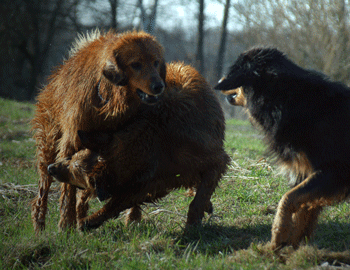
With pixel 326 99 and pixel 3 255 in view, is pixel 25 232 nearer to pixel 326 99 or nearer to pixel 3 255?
pixel 3 255

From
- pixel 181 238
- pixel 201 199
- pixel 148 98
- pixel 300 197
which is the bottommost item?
pixel 181 238

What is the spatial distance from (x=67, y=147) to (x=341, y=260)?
2.62 metres

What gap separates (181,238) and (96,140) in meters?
1.22

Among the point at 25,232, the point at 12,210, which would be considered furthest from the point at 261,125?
the point at 12,210

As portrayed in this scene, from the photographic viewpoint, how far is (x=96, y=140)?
327cm

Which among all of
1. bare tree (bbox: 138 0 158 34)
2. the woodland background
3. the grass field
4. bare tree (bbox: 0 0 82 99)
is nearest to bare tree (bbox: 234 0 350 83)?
the woodland background

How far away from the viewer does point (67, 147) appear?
3549 millimetres

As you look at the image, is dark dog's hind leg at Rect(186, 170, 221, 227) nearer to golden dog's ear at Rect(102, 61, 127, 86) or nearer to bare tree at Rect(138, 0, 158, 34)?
golden dog's ear at Rect(102, 61, 127, 86)

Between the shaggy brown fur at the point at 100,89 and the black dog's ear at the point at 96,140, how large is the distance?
0.11 m

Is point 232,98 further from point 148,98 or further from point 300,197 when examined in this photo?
point 300,197

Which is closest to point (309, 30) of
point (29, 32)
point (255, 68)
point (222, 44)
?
point (222, 44)

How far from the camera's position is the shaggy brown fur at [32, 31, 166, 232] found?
3.08 meters

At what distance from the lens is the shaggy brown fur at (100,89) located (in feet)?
10.1

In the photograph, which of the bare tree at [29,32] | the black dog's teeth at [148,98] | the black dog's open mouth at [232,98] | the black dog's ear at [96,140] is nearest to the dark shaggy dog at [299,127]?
the black dog's open mouth at [232,98]
